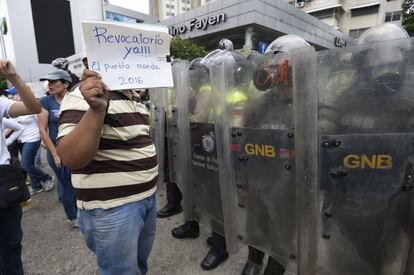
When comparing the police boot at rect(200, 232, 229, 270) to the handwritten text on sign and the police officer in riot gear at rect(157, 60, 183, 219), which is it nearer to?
the police officer in riot gear at rect(157, 60, 183, 219)

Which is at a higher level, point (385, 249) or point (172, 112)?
point (172, 112)

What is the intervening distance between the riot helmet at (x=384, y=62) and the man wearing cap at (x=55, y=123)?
287 cm

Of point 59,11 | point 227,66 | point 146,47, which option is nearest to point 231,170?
point 227,66

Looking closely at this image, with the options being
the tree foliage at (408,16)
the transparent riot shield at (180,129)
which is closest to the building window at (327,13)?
the tree foliage at (408,16)

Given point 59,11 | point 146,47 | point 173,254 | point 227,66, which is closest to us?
point 146,47

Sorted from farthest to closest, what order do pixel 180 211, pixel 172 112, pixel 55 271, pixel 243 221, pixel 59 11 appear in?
pixel 59 11
pixel 180 211
pixel 172 112
pixel 55 271
pixel 243 221

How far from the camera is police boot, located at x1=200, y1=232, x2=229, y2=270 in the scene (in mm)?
2548

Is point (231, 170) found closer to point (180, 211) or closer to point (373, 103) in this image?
point (373, 103)

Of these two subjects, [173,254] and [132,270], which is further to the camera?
[173,254]

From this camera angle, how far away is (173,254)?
9.12 feet

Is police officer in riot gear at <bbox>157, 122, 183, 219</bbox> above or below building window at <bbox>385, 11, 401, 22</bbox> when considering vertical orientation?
below

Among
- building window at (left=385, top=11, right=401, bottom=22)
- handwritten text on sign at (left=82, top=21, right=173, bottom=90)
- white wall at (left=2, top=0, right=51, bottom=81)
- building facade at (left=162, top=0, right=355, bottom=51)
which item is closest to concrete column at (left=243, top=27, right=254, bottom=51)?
building facade at (left=162, top=0, right=355, bottom=51)

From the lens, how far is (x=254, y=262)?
2361 millimetres

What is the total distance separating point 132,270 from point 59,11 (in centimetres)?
4073
